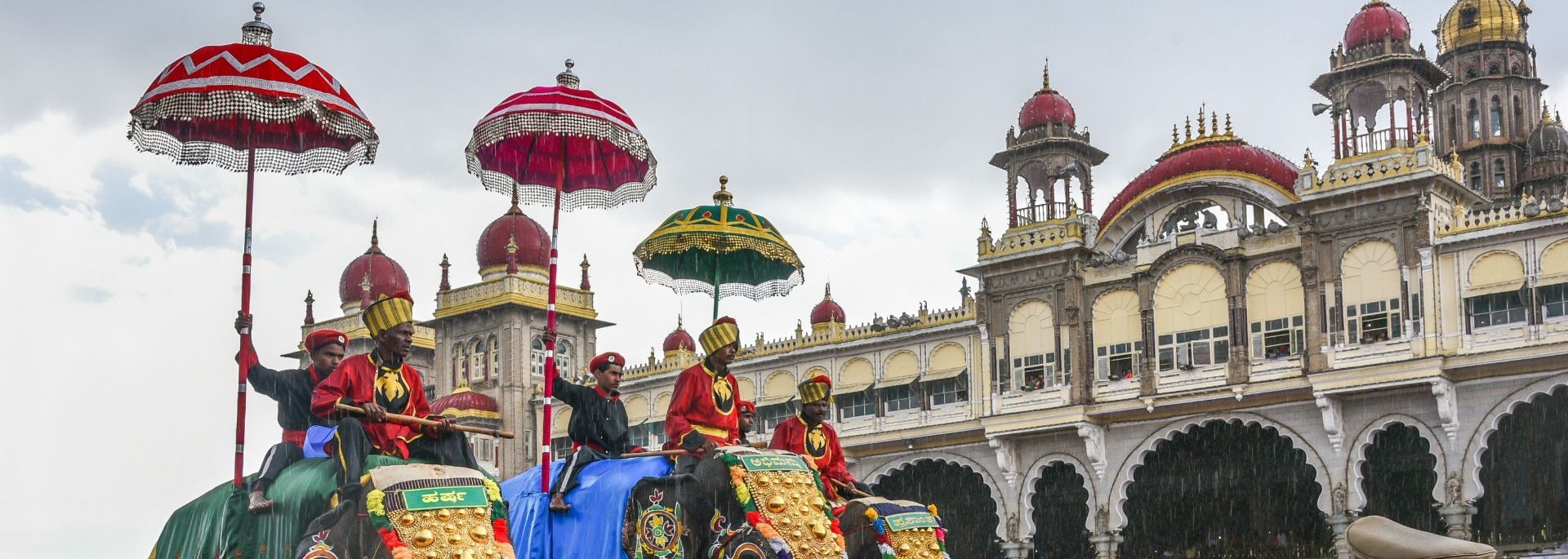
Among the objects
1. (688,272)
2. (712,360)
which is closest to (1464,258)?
(688,272)

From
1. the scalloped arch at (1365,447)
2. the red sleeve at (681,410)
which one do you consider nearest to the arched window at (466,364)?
the scalloped arch at (1365,447)

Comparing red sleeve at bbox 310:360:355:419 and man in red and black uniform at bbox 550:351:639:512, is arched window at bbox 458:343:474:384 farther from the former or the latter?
red sleeve at bbox 310:360:355:419

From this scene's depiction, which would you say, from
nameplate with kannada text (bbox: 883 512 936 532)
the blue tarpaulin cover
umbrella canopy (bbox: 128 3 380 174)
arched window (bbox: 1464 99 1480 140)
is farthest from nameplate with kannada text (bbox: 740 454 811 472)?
arched window (bbox: 1464 99 1480 140)

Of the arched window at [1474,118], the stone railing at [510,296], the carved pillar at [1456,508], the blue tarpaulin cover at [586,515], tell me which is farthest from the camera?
the arched window at [1474,118]

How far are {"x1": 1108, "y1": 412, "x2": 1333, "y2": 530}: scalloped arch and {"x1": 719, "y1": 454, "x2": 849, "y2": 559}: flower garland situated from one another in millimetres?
22316

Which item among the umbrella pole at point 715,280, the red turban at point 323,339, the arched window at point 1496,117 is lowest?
the red turban at point 323,339

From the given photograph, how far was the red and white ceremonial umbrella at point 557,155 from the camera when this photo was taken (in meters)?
14.3

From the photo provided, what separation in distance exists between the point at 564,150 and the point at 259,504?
4.54m

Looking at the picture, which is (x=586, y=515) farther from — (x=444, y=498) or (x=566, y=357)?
(x=566, y=357)

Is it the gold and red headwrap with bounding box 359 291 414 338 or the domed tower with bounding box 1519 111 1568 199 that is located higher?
the domed tower with bounding box 1519 111 1568 199

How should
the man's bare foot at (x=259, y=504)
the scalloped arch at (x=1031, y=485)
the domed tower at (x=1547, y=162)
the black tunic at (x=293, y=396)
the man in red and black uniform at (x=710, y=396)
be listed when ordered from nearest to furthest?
the man's bare foot at (x=259, y=504) → the black tunic at (x=293, y=396) → the man in red and black uniform at (x=710, y=396) → the scalloped arch at (x=1031, y=485) → the domed tower at (x=1547, y=162)

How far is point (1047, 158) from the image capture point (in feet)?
127

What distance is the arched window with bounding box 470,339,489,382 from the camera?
49031mm

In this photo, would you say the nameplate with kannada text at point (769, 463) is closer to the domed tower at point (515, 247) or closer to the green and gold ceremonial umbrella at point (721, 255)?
the green and gold ceremonial umbrella at point (721, 255)
